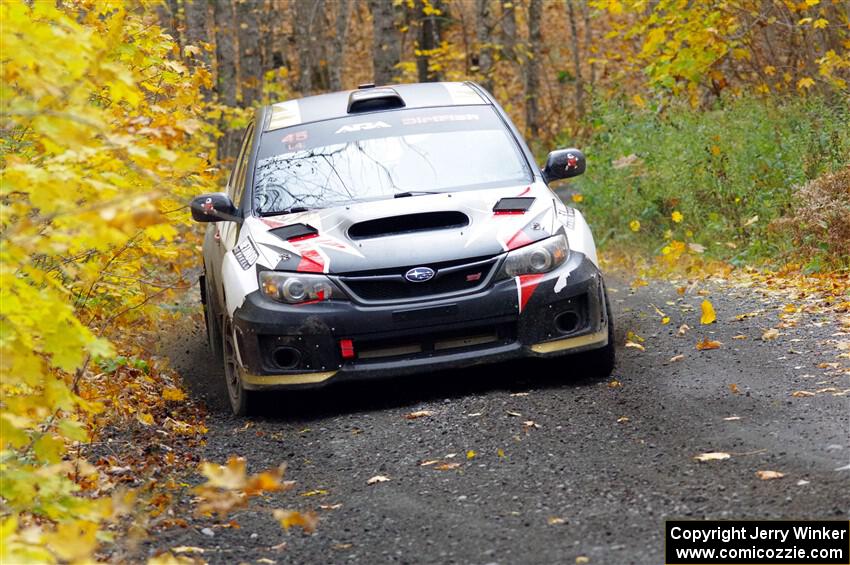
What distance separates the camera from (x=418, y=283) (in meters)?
7.12

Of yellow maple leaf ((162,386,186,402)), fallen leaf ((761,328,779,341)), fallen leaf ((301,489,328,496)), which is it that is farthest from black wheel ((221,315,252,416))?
fallen leaf ((761,328,779,341))

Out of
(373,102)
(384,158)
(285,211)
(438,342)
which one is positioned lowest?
(438,342)

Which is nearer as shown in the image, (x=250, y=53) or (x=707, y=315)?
(x=707, y=315)

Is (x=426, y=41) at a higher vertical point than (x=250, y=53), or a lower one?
lower

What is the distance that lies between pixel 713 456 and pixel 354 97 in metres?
4.30

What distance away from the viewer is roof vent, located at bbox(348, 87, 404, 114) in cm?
877

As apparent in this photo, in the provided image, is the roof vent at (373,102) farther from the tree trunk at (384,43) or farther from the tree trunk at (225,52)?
the tree trunk at (225,52)

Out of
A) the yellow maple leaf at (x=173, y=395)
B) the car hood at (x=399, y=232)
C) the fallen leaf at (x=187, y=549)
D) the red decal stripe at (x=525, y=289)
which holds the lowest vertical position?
the yellow maple leaf at (x=173, y=395)

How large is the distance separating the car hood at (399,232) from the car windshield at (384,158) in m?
0.26

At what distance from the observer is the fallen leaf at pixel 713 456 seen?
18.1 ft

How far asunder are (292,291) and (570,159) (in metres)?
2.25

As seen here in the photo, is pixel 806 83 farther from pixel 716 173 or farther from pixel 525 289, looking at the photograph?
pixel 525 289

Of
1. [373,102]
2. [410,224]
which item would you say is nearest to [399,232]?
[410,224]

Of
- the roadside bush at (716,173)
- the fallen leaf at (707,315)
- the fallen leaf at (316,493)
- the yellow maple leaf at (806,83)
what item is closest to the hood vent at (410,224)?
the fallen leaf at (316,493)
